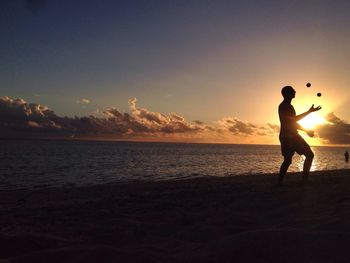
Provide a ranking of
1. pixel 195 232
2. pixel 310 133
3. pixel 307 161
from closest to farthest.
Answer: pixel 195 232, pixel 307 161, pixel 310 133

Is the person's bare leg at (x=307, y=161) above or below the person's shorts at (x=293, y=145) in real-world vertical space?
below

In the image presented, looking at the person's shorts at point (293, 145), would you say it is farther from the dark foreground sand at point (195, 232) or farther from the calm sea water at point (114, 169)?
the calm sea water at point (114, 169)

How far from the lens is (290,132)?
30.8ft

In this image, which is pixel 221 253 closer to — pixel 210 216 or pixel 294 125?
pixel 210 216

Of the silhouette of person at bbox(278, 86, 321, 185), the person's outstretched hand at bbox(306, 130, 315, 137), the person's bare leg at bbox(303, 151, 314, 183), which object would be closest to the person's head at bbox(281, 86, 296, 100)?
the silhouette of person at bbox(278, 86, 321, 185)

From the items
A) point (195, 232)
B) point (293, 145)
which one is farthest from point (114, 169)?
point (195, 232)

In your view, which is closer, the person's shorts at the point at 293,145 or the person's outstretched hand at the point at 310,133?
the person's shorts at the point at 293,145

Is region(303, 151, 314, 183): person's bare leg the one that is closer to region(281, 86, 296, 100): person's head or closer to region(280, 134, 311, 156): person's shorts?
region(280, 134, 311, 156): person's shorts

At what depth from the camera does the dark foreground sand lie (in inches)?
146

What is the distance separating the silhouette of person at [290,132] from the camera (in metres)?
9.38

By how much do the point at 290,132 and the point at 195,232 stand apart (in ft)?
17.8

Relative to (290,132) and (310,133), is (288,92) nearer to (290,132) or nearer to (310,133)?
(290,132)

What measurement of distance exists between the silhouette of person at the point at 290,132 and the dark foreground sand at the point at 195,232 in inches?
68.2

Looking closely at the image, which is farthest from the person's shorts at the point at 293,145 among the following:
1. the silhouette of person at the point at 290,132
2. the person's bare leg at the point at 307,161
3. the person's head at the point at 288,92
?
the person's head at the point at 288,92
